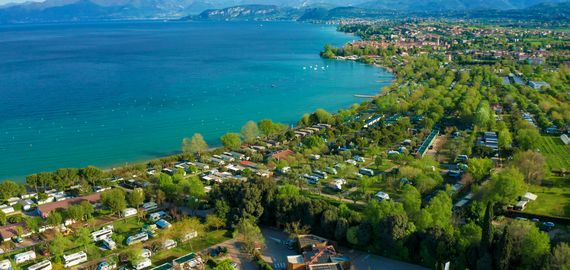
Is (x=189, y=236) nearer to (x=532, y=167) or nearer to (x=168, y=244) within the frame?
(x=168, y=244)

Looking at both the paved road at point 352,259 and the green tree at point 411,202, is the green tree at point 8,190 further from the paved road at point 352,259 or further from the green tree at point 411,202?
the green tree at point 411,202

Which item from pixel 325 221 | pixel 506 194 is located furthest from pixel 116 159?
pixel 506 194

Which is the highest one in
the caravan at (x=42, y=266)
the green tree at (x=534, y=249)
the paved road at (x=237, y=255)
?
the green tree at (x=534, y=249)

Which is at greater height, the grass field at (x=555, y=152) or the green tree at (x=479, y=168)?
the green tree at (x=479, y=168)

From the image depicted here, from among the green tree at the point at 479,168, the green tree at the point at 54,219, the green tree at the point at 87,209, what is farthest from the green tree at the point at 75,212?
the green tree at the point at 479,168

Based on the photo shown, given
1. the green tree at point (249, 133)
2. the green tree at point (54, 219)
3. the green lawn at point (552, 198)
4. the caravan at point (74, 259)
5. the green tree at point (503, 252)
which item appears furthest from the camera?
the green tree at point (249, 133)

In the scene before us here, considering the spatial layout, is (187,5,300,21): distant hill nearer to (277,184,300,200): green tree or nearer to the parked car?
(277,184,300,200): green tree
